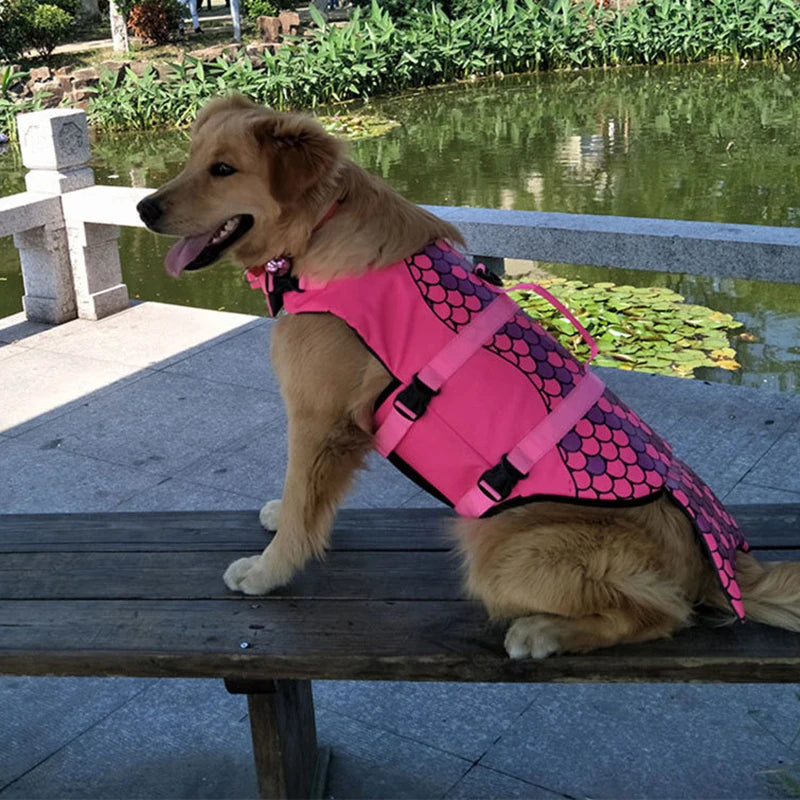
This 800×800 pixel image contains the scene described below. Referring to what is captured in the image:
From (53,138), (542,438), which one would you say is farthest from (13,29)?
(542,438)

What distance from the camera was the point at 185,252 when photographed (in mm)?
2709

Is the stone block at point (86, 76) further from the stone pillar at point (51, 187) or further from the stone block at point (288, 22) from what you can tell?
the stone pillar at point (51, 187)

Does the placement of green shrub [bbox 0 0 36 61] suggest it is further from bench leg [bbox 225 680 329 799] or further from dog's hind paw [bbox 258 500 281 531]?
bench leg [bbox 225 680 329 799]

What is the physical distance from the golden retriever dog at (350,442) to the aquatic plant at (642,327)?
4.38 meters

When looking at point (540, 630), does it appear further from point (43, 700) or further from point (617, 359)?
point (617, 359)

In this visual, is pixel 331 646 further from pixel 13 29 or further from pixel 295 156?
pixel 13 29

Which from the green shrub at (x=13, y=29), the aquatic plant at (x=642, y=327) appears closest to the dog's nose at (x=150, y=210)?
the aquatic plant at (x=642, y=327)

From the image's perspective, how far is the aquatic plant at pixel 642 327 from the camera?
7.10 m

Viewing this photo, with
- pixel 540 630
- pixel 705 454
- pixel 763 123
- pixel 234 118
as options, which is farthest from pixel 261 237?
pixel 763 123

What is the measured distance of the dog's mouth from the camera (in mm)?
2682

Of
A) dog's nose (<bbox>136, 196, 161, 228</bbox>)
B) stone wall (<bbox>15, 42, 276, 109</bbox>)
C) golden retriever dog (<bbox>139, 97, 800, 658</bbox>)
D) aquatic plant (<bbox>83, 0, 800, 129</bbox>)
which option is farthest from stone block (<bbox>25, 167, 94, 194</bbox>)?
stone wall (<bbox>15, 42, 276, 109</bbox>)

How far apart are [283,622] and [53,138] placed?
224 inches

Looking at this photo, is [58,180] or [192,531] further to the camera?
[58,180]

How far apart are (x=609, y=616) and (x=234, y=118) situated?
4.96 feet
